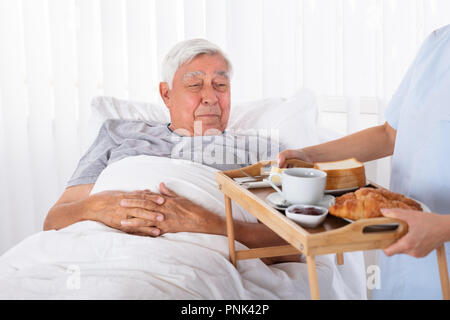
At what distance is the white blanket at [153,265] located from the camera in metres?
1.06

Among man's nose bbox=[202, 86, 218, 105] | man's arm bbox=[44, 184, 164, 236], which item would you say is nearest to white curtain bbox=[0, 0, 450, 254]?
man's nose bbox=[202, 86, 218, 105]

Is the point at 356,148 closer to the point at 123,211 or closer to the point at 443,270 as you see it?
the point at 443,270

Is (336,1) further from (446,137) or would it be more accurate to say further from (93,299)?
(93,299)

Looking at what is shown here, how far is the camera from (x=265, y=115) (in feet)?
6.34

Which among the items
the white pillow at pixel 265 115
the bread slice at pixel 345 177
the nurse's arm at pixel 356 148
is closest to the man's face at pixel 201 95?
the white pillow at pixel 265 115

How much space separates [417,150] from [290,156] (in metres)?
0.30

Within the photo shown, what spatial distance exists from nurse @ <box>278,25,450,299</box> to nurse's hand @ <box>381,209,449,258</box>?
31 centimetres

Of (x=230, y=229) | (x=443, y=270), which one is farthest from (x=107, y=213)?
(x=443, y=270)

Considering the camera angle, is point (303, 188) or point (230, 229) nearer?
point (303, 188)

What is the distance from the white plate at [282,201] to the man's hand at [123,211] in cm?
44

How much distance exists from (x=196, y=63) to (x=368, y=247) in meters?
1.10

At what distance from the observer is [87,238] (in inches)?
48.6

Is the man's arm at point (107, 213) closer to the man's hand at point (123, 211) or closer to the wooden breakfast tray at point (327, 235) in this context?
the man's hand at point (123, 211)

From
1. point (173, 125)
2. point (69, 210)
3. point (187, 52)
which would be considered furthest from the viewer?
point (173, 125)
